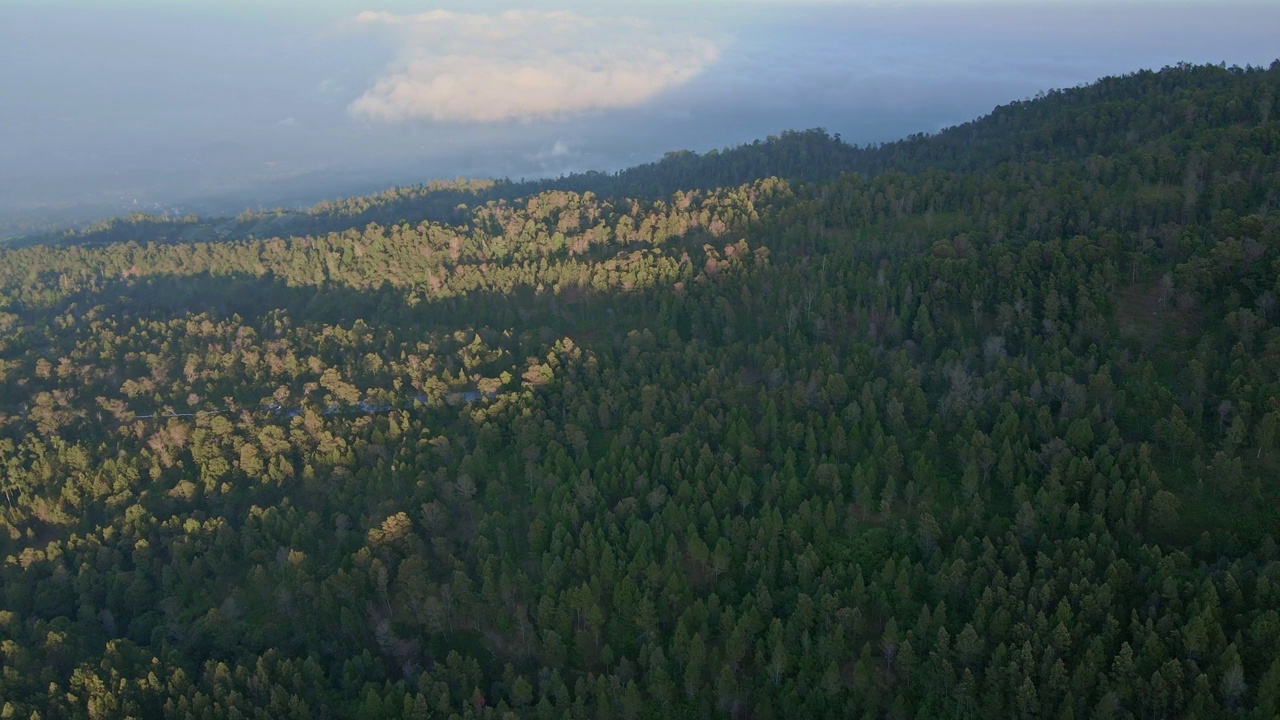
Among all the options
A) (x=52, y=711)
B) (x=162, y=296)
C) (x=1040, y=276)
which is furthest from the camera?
(x=162, y=296)

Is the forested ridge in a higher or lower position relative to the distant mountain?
lower

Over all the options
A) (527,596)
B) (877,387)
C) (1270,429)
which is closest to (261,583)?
(527,596)

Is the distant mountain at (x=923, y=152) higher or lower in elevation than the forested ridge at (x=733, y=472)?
higher

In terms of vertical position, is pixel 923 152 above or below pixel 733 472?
above

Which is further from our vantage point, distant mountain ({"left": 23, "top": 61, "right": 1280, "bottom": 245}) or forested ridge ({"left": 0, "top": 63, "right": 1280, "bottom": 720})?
distant mountain ({"left": 23, "top": 61, "right": 1280, "bottom": 245})

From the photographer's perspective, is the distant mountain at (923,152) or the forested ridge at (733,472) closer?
the forested ridge at (733,472)

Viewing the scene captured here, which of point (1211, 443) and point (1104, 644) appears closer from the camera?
point (1104, 644)

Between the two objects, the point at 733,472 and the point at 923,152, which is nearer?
the point at 733,472

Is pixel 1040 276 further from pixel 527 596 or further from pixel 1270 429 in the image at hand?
pixel 527 596
